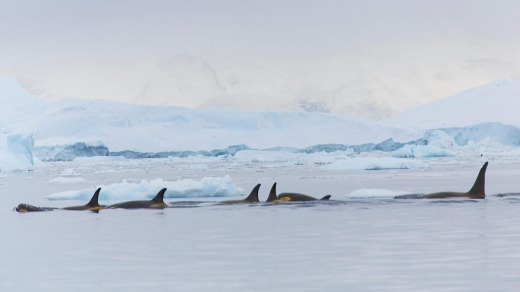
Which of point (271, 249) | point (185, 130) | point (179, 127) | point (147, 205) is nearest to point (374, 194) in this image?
point (147, 205)

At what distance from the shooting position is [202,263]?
11.0 meters

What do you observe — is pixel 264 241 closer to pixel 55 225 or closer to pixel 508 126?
pixel 55 225

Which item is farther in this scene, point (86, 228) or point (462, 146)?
point (462, 146)

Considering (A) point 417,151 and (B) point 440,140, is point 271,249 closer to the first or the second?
(A) point 417,151

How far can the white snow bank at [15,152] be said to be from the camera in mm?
52219

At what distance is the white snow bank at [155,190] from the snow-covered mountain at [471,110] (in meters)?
78.3

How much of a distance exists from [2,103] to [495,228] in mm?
86707

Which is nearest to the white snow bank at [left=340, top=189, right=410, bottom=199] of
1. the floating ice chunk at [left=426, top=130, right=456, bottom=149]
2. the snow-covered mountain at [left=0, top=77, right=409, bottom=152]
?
the floating ice chunk at [left=426, top=130, right=456, bottom=149]

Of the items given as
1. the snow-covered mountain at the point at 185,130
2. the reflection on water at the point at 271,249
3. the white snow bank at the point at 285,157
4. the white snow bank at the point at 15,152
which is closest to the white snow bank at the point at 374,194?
the reflection on water at the point at 271,249

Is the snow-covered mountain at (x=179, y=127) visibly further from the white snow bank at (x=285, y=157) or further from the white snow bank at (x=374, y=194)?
the white snow bank at (x=374, y=194)

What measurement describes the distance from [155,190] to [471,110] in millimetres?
91468

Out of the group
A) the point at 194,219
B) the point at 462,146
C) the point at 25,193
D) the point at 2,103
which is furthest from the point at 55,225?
the point at 2,103

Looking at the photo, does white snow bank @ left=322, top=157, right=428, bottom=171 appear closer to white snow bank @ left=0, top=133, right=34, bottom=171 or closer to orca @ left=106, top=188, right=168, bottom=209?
white snow bank @ left=0, top=133, right=34, bottom=171

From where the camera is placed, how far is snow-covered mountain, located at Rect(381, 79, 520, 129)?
10625cm
